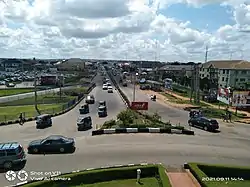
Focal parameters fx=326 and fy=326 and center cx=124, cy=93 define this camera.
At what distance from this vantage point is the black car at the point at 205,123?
40.2 metres

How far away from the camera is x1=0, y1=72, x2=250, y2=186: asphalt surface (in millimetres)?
24969

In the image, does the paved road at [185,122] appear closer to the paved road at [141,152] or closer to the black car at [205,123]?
the black car at [205,123]

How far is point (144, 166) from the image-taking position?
22.1 meters

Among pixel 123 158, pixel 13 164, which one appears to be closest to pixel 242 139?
pixel 123 158

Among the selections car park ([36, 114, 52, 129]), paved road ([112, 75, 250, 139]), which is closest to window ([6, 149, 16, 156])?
car park ([36, 114, 52, 129])

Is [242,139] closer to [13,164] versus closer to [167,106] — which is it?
[13,164]

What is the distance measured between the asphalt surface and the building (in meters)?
62.2

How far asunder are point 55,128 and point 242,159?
2260 centimetres

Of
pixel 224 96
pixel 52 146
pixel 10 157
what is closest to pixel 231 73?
pixel 224 96

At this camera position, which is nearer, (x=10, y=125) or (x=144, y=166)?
(x=144, y=166)

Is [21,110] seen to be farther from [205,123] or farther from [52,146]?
[205,123]

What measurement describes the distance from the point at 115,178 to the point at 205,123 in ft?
73.2

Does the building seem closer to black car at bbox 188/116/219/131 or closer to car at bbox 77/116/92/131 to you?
black car at bbox 188/116/219/131

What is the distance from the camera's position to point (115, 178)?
21.3m
